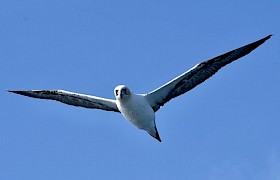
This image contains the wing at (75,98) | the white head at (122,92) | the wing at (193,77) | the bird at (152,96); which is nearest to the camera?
the wing at (193,77)

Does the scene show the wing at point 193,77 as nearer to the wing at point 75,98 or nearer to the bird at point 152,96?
the bird at point 152,96

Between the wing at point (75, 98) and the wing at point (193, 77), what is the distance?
1.93 meters

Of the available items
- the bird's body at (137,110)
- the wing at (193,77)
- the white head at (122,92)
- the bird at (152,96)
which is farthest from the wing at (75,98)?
the wing at (193,77)

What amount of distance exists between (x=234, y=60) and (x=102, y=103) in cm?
630

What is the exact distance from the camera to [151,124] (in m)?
36.2

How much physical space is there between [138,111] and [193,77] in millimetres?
2708

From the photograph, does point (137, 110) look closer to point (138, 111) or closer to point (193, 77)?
point (138, 111)

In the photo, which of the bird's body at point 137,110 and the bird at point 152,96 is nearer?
the bird at point 152,96

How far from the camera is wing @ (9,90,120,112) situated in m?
37.4

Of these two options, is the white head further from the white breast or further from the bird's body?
the white breast

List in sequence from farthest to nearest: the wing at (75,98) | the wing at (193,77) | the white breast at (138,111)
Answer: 1. the wing at (75,98)
2. the white breast at (138,111)
3. the wing at (193,77)

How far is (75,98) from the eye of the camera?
37.9 metres

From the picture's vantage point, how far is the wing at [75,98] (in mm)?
37375

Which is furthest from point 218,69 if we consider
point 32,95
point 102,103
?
point 32,95
